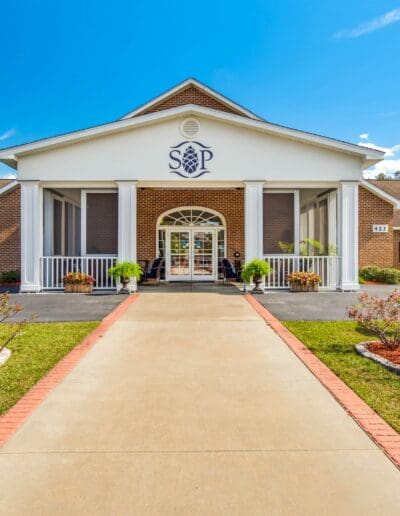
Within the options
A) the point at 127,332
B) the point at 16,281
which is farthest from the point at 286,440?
the point at 16,281

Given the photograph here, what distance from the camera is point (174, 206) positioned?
54.9 ft

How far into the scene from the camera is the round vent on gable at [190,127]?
12.4 meters

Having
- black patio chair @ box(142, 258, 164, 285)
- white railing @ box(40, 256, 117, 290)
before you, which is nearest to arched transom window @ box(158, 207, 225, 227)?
black patio chair @ box(142, 258, 164, 285)

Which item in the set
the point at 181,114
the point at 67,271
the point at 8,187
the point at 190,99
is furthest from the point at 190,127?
the point at 8,187

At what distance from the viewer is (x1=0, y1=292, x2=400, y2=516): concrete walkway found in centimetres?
250

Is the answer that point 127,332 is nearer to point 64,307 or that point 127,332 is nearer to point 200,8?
point 64,307

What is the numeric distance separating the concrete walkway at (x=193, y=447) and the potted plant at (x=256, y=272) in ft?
22.1

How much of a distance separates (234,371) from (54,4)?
15.6 meters

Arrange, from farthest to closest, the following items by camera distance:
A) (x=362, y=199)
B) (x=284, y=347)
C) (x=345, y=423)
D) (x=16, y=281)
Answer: (x=362, y=199)
(x=16, y=281)
(x=284, y=347)
(x=345, y=423)

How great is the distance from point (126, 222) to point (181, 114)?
367cm

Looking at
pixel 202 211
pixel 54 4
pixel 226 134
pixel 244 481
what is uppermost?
pixel 54 4

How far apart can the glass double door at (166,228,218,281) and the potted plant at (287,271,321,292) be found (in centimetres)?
458

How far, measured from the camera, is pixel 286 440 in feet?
10.8

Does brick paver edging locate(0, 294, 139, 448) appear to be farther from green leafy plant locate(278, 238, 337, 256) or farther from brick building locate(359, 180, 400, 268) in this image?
brick building locate(359, 180, 400, 268)
